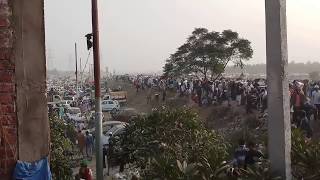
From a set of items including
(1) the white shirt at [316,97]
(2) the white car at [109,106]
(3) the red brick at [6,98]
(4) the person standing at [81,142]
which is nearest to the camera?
(3) the red brick at [6,98]

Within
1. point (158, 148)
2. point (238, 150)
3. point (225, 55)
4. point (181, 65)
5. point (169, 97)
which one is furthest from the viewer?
point (181, 65)

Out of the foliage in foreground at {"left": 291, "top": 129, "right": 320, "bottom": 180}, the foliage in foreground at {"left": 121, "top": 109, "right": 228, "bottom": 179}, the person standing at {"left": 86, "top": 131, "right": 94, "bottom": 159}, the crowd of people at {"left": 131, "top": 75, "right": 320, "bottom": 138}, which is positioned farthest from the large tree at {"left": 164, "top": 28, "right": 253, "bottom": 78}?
the foliage in foreground at {"left": 291, "top": 129, "right": 320, "bottom": 180}

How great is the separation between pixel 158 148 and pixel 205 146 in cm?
151

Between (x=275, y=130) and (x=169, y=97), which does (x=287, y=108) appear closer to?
(x=275, y=130)

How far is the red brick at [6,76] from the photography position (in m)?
6.18

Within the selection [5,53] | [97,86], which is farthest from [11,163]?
[97,86]

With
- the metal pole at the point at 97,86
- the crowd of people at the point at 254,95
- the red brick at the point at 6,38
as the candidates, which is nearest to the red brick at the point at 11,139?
the red brick at the point at 6,38

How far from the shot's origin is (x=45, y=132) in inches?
261

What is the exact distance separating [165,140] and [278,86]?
6868mm

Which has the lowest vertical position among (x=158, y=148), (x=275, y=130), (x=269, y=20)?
(x=158, y=148)

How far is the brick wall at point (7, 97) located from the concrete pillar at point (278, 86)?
3173 millimetres

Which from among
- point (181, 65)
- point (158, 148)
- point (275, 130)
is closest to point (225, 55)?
point (181, 65)

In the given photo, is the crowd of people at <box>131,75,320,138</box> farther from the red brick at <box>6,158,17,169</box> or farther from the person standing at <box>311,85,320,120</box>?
the red brick at <box>6,158,17,169</box>

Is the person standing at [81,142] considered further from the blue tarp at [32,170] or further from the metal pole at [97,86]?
the blue tarp at [32,170]
